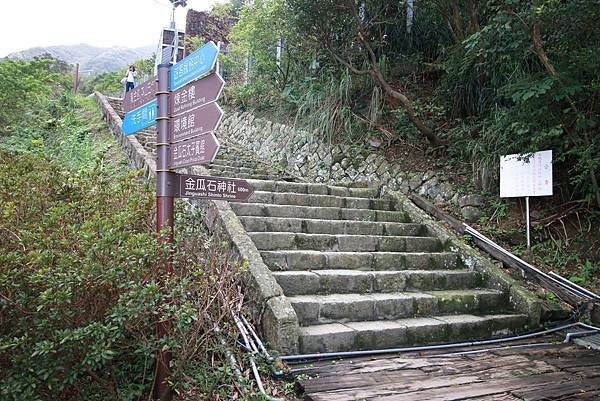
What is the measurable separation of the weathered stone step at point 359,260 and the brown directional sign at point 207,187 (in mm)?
1405

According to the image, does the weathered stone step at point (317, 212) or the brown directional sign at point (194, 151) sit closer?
the brown directional sign at point (194, 151)

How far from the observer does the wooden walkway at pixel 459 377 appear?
3.03 meters

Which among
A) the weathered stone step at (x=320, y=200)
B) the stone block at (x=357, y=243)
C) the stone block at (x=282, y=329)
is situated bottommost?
the stone block at (x=282, y=329)

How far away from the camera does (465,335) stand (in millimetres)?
4262

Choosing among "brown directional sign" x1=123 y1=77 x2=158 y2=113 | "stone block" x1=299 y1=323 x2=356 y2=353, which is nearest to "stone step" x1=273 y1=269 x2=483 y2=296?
"stone block" x1=299 y1=323 x2=356 y2=353

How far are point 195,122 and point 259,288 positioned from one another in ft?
5.03

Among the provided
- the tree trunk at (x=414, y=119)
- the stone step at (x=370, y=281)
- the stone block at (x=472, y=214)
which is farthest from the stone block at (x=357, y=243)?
the tree trunk at (x=414, y=119)

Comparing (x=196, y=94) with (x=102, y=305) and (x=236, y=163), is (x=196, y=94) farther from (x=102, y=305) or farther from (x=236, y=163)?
(x=236, y=163)

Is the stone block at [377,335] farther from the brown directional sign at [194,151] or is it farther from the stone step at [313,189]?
the stone step at [313,189]

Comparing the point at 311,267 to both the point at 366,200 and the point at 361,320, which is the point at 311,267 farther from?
the point at 366,200

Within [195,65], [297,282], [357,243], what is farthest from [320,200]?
[195,65]

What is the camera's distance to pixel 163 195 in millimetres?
3094

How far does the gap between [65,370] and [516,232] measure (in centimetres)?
555

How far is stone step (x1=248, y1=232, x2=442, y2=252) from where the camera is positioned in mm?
4895
